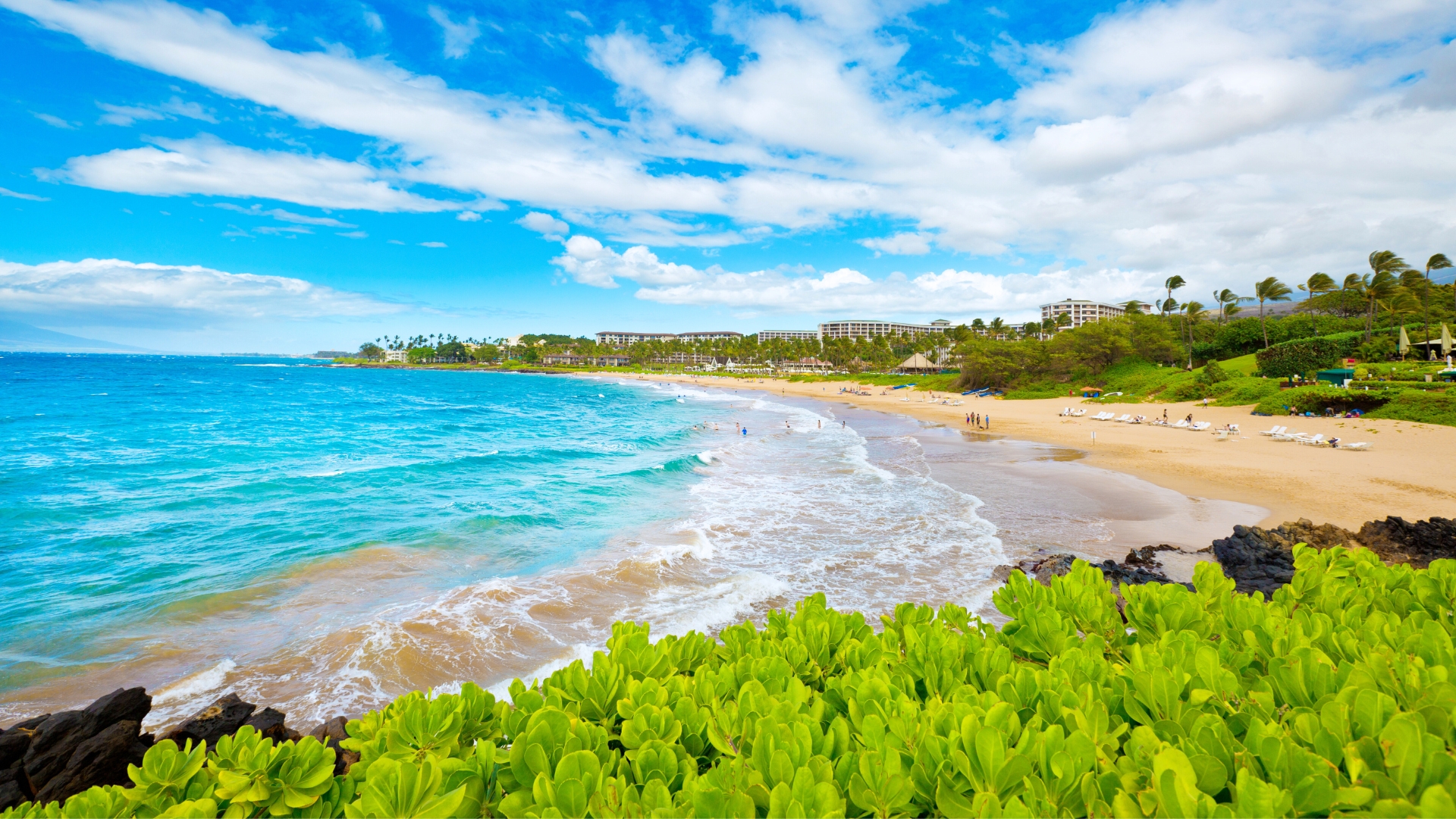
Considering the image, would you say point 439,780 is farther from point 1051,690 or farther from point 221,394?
point 221,394

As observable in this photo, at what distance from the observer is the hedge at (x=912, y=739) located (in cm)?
178

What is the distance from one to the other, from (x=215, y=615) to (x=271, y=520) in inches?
285

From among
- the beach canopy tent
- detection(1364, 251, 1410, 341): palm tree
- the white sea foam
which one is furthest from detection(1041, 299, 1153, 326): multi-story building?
the white sea foam

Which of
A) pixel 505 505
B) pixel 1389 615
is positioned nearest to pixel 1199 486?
pixel 1389 615

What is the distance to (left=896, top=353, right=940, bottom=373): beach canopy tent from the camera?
111000mm

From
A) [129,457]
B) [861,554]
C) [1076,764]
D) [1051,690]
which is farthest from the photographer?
[129,457]

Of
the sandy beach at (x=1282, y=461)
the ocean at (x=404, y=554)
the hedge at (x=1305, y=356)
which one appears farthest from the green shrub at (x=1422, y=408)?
the ocean at (x=404, y=554)

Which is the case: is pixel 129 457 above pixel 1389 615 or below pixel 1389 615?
below

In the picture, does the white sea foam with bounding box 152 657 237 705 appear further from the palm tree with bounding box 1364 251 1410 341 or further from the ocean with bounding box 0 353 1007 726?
the palm tree with bounding box 1364 251 1410 341

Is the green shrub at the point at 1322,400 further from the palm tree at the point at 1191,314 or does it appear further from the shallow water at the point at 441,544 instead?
the palm tree at the point at 1191,314

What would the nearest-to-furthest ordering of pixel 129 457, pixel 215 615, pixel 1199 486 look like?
pixel 215 615 < pixel 1199 486 < pixel 129 457

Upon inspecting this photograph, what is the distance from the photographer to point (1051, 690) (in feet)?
7.61

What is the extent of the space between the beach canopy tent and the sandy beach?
6847 cm

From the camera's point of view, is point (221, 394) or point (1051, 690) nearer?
point (1051, 690)
